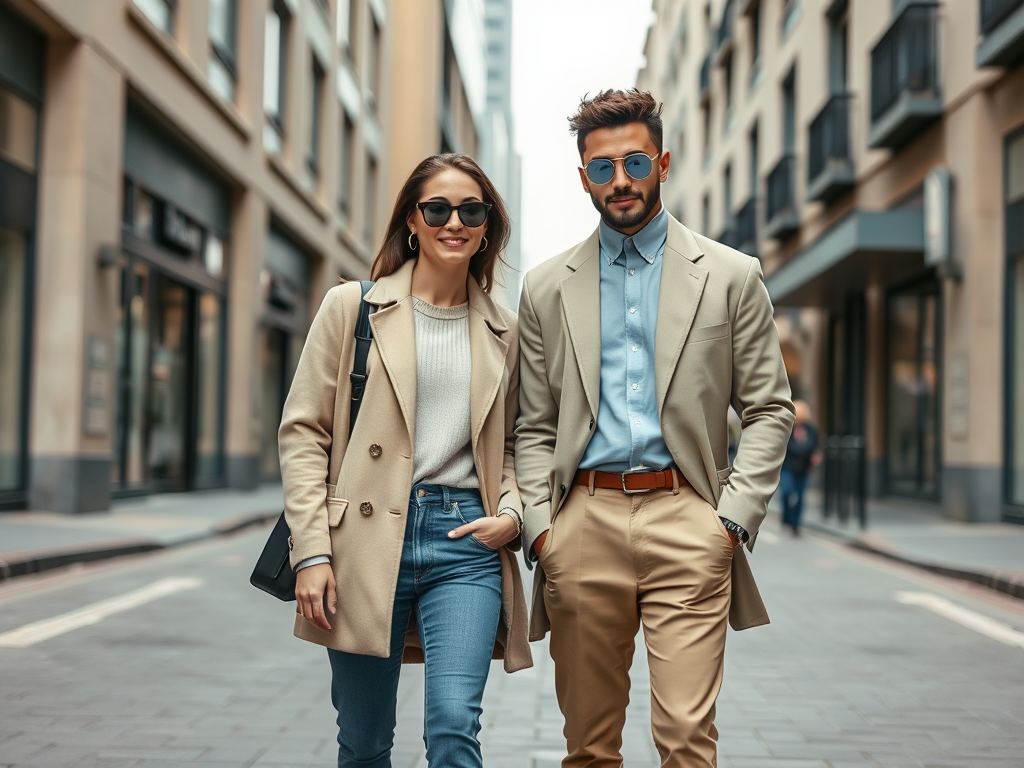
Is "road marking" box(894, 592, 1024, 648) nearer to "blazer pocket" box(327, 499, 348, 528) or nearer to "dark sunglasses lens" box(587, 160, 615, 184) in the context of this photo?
"dark sunglasses lens" box(587, 160, 615, 184)

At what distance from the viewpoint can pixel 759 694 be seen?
544cm

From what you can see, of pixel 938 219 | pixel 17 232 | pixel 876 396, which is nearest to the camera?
pixel 17 232

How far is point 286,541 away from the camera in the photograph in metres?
2.86

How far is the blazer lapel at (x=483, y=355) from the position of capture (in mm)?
2889

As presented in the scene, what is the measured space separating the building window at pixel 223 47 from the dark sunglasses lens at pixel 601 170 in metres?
15.9

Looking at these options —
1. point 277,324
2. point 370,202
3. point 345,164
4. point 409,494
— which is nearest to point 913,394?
point 277,324

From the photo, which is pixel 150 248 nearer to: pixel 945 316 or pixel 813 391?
pixel 945 316

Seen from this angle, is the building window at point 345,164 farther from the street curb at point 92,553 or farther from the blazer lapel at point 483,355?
the blazer lapel at point 483,355

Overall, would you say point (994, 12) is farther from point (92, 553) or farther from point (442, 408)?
point (442, 408)

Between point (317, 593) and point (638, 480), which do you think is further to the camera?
point (638, 480)

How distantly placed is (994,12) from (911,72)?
267cm

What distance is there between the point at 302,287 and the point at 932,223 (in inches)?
576

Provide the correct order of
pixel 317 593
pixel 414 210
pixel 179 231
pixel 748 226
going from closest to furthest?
pixel 317 593, pixel 414 210, pixel 179 231, pixel 748 226

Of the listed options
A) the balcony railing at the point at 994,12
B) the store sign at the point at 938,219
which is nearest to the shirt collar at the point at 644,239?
the balcony railing at the point at 994,12
